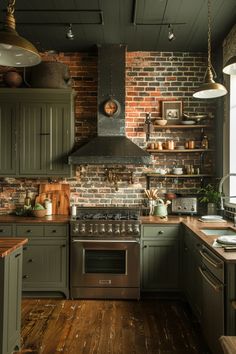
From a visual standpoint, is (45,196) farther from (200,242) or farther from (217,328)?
(217,328)

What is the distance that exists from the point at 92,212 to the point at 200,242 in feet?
6.33

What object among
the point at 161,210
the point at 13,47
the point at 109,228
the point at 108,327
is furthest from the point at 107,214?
the point at 13,47

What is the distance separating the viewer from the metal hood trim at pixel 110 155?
414 cm

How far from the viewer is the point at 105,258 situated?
3.97m

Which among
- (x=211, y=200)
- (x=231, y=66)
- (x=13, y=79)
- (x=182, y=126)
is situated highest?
(x=13, y=79)

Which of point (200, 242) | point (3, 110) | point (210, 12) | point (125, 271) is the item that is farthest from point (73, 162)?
point (210, 12)

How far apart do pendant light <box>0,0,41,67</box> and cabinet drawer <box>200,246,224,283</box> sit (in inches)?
76.5

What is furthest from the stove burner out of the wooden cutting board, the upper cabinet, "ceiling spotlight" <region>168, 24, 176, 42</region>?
"ceiling spotlight" <region>168, 24, 176, 42</region>

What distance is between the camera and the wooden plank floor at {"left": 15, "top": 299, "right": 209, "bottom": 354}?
2842mm

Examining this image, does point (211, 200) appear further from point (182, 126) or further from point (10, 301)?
point (10, 301)

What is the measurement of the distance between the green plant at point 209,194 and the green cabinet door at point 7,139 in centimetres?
252

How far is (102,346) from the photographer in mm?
2869

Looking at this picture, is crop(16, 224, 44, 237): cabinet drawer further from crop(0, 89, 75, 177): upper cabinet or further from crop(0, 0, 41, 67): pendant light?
crop(0, 0, 41, 67): pendant light

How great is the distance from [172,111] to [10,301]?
3311mm
